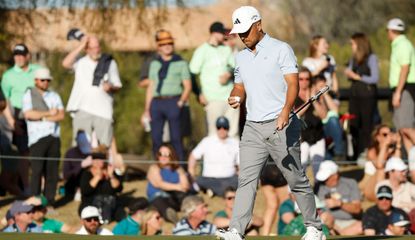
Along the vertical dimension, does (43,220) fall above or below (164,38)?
below

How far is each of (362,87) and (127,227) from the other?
13.7 feet

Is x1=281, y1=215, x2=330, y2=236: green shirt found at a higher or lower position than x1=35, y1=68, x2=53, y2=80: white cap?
lower

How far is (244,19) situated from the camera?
1279 centimetres

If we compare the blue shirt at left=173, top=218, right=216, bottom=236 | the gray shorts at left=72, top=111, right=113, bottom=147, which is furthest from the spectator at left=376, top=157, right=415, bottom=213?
the gray shorts at left=72, top=111, right=113, bottom=147

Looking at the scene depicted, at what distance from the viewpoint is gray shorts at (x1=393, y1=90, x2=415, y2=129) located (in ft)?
62.7

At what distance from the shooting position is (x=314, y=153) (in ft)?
62.2

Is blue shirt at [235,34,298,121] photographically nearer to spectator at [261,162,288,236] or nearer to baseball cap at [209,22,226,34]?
spectator at [261,162,288,236]

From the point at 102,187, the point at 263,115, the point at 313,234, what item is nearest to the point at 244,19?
the point at 263,115

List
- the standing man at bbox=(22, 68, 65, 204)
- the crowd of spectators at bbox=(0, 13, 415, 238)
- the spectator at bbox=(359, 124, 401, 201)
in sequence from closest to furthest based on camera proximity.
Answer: the crowd of spectators at bbox=(0, 13, 415, 238) → the standing man at bbox=(22, 68, 65, 204) → the spectator at bbox=(359, 124, 401, 201)

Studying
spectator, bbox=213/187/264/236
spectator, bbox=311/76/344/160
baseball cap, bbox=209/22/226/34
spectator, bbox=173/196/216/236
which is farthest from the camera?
baseball cap, bbox=209/22/226/34

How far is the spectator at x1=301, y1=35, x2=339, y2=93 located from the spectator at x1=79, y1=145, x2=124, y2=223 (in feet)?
9.33

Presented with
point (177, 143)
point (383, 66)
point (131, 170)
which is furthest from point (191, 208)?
point (383, 66)

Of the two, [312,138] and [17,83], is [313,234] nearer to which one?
[312,138]

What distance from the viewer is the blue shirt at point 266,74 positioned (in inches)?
507
